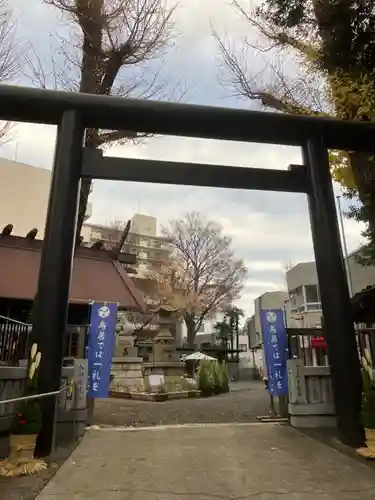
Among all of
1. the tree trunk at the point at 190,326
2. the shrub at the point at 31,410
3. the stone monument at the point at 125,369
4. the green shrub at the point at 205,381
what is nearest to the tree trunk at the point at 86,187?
the shrub at the point at 31,410

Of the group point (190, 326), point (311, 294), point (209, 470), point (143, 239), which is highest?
point (143, 239)

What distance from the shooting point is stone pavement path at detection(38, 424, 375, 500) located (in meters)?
3.71

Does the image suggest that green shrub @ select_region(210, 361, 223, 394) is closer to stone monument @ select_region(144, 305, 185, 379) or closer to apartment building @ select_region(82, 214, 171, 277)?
stone monument @ select_region(144, 305, 185, 379)

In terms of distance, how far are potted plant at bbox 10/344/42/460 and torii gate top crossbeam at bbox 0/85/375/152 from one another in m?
4.14

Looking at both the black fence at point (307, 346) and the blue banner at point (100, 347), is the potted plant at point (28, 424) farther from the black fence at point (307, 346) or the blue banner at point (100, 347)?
the black fence at point (307, 346)

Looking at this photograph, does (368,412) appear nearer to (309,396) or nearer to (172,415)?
(309,396)

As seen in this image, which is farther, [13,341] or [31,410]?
[13,341]

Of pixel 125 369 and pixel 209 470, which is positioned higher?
pixel 125 369

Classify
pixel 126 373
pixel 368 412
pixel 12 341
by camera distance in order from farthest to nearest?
pixel 126 373
pixel 12 341
pixel 368 412

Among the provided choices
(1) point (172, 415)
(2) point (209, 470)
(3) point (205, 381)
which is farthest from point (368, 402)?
(3) point (205, 381)

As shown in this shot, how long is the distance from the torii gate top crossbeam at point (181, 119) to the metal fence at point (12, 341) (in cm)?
352

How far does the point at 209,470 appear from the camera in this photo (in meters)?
4.48

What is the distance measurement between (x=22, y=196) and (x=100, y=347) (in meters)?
15.3

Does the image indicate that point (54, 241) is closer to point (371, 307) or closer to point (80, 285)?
point (80, 285)
